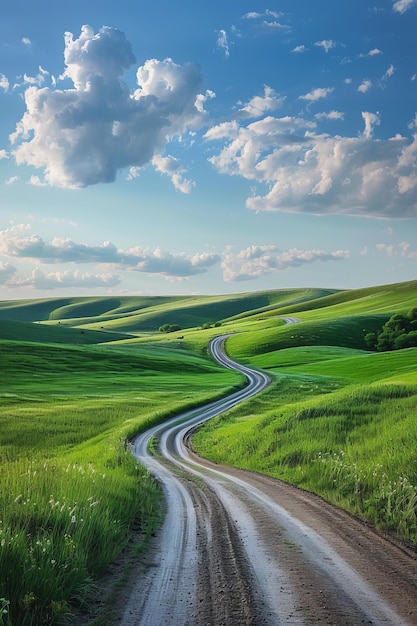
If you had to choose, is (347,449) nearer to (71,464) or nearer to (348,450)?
(348,450)

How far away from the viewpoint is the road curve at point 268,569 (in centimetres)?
630

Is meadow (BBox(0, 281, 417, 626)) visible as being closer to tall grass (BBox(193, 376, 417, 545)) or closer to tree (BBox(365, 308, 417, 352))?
tall grass (BBox(193, 376, 417, 545))

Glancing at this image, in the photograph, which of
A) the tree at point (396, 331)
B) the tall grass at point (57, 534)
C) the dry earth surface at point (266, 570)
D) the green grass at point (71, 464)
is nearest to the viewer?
the tall grass at point (57, 534)

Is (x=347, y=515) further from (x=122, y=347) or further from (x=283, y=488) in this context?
(x=122, y=347)

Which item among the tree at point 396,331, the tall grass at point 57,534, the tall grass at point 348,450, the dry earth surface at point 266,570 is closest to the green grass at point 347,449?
the tall grass at point 348,450

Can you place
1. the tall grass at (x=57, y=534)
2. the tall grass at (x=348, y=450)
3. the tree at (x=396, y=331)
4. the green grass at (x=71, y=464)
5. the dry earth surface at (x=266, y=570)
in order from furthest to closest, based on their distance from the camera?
1. the tree at (x=396, y=331)
2. the tall grass at (x=348, y=450)
3. the green grass at (x=71, y=464)
4. the dry earth surface at (x=266, y=570)
5. the tall grass at (x=57, y=534)

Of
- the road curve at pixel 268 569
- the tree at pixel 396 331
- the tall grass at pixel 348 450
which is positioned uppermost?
the road curve at pixel 268 569

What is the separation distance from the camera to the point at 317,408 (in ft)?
86.2

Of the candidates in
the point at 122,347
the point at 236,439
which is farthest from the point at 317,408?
the point at 122,347

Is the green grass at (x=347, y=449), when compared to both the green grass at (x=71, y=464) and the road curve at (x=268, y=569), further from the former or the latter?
the green grass at (x=71, y=464)

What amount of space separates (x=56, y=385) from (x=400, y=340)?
77370 mm

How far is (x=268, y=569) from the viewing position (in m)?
7.92

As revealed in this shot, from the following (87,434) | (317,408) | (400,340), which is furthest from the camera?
(400,340)

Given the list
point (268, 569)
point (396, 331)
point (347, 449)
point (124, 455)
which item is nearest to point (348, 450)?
point (347, 449)
